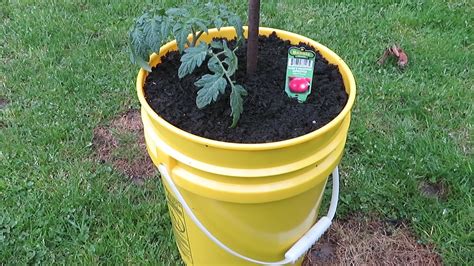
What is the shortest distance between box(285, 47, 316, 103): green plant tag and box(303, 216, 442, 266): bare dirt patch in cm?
70

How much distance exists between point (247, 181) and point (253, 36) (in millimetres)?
411

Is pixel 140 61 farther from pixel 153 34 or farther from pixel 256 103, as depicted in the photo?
pixel 256 103

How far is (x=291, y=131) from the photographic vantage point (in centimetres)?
140

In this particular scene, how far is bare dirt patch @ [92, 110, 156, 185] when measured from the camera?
2250mm

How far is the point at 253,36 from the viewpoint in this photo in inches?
58.8

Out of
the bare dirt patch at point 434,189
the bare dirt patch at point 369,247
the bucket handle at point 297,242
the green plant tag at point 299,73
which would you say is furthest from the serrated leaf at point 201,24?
the bare dirt patch at point 434,189

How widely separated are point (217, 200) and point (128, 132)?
44.6 inches

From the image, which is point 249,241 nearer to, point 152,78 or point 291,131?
point 291,131

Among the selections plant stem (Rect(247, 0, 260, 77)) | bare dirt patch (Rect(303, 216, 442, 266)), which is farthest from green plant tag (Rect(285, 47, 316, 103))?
bare dirt patch (Rect(303, 216, 442, 266))

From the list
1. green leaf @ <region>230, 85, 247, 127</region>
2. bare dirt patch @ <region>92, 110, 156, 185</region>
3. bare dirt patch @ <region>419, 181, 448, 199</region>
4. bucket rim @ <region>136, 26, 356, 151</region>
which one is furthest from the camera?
bare dirt patch @ <region>92, 110, 156, 185</region>

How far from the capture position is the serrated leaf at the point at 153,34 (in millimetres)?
1465

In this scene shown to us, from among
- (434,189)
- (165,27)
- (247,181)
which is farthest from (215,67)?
(434,189)

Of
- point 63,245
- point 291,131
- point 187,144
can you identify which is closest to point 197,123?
point 187,144

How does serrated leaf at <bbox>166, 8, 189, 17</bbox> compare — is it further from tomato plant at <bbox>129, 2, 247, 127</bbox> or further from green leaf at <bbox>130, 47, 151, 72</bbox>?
green leaf at <bbox>130, 47, 151, 72</bbox>
